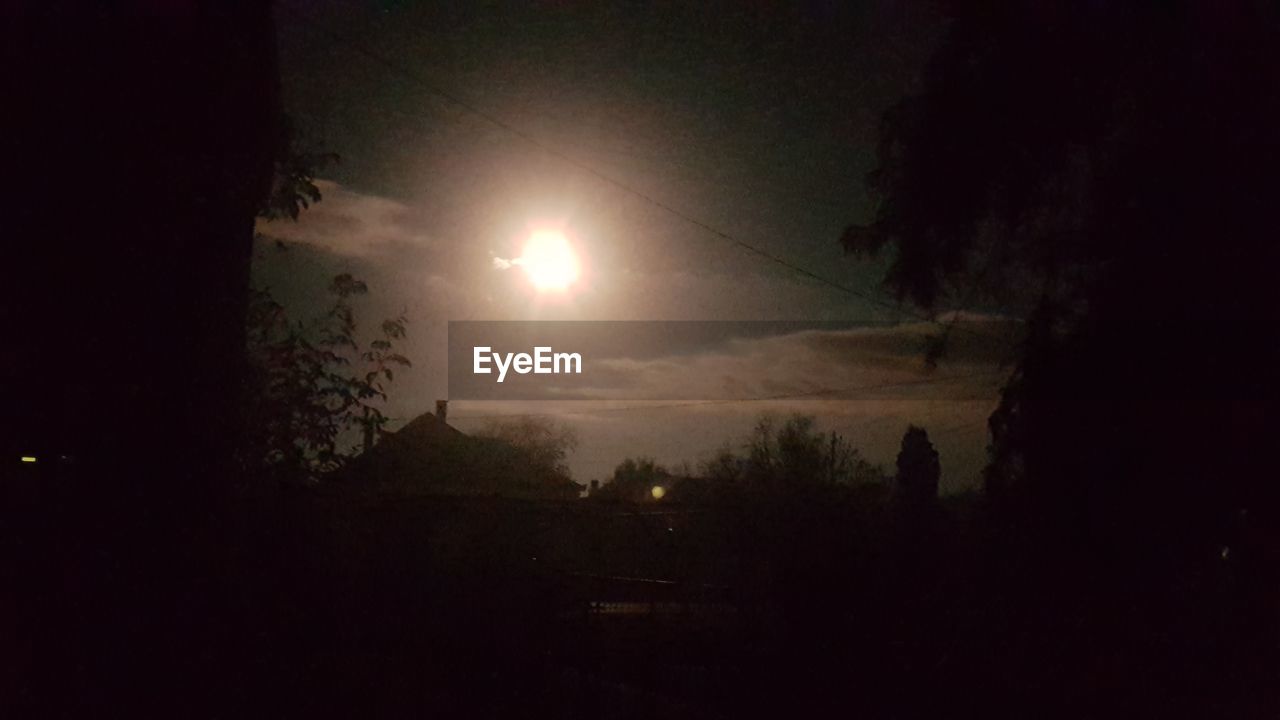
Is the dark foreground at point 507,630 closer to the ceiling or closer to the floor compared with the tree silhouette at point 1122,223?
closer to the floor

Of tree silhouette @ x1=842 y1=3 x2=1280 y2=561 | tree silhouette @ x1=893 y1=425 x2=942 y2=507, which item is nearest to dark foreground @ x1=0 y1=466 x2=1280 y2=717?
tree silhouette @ x1=842 y1=3 x2=1280 y2=561

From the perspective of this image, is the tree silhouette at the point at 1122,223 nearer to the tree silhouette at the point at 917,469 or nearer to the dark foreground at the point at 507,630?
the dark foreground at the point at 507,630

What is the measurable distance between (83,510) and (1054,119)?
927 cm

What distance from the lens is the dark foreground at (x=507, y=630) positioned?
8.71 metres

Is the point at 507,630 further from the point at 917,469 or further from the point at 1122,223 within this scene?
the point at 917,469

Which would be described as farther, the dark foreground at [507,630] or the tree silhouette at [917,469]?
the tree silhouette at [917,469]

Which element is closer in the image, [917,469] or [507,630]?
[507,630]

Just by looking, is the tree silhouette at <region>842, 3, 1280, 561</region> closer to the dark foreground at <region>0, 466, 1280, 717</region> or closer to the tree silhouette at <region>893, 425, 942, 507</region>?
the dark foreground at <region>0, 466, 1280, 717</region>

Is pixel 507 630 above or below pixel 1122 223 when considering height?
below

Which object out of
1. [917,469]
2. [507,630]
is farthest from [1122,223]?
[917,469]

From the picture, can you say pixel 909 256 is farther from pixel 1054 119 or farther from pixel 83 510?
pixel 83 510

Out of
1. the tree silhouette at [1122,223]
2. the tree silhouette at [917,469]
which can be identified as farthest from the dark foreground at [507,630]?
the tree silhouette at [917,469]

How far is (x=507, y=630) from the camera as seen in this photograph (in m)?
11.0

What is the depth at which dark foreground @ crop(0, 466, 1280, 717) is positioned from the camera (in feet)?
28.6
